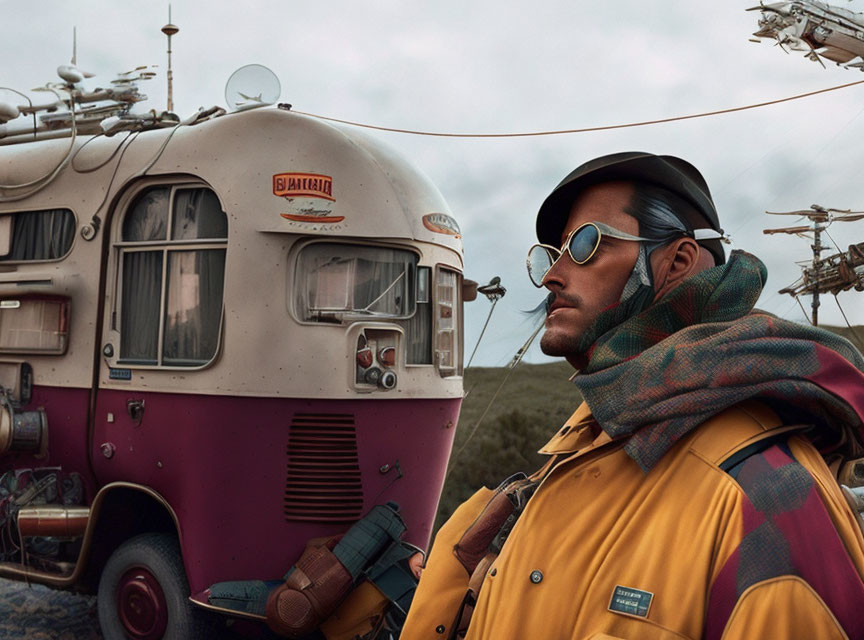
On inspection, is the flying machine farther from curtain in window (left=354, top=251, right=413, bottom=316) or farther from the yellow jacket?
the yellow jacket

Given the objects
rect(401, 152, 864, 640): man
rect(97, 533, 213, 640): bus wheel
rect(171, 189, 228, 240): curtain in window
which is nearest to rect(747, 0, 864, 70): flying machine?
rect(171, 189, 228, 240): curtain in window

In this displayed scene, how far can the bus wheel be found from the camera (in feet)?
19.2

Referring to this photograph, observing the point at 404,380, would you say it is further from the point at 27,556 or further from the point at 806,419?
the point at 806,419

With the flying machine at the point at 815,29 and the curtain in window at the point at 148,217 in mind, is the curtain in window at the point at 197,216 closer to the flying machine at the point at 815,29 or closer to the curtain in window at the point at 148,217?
the curtain in window at the point at 148,217

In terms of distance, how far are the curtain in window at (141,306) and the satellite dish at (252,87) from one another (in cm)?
134

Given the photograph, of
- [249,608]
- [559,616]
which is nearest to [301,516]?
[249,608]

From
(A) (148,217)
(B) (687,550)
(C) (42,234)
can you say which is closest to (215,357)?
(A) (148,217)

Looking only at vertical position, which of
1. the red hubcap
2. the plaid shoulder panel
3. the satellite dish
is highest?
the satellite dish

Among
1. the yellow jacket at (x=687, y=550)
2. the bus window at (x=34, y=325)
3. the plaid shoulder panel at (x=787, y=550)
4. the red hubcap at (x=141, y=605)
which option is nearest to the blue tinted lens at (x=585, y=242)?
the yellow jacket at (x=687, y=550)

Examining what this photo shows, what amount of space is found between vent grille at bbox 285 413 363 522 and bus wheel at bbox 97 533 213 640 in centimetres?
89

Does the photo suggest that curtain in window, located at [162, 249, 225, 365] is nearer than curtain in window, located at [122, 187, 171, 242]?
Yes

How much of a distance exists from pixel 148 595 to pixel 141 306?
1.93m

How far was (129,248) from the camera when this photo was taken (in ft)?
20.5

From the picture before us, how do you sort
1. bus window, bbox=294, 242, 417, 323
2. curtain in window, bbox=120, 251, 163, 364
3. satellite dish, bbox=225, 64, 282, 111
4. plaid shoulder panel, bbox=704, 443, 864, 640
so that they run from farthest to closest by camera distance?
satellite dish, bbox=225, 64, 282, 111, curtain in window, bbox=120, 251, 163, 364, bus window, bbox=294, 242, 417, 323, plaid shoulder panel, bbox=704, 443, 864, 640
